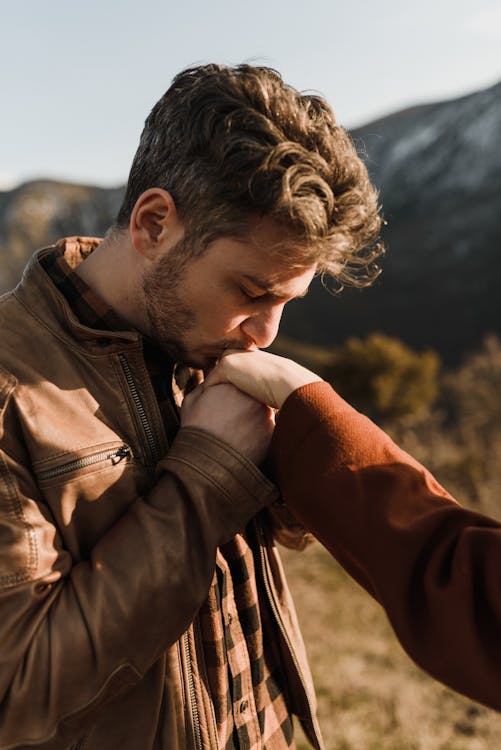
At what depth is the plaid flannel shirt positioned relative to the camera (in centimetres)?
188

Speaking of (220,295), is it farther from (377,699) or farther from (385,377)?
(385,377)

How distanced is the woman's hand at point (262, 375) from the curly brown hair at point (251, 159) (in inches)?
12.9

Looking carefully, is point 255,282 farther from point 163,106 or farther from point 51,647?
point 51,647

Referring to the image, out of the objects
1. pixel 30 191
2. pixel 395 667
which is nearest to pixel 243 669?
pixel 395 667

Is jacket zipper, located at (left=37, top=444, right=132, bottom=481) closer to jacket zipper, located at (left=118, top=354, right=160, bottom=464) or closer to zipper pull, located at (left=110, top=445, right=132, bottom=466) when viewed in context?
zipper pull, located at (left=110, top=445, right=132, bottom=466)

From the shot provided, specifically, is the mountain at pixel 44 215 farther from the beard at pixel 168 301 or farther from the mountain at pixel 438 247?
the beard at pixel 168 301

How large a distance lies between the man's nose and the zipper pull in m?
0.57

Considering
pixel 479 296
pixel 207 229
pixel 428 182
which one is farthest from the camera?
pixel 428 182

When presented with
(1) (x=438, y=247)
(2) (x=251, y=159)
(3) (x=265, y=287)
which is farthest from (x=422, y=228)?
(2) (x=251, y=159)

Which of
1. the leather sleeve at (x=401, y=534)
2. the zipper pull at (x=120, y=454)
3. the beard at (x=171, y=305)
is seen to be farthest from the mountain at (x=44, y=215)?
the leather sleeve at (x=401, y=534)

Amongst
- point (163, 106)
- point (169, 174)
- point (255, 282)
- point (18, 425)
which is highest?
point (163, 106)

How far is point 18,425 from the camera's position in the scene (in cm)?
158

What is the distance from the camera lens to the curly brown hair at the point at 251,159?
1.72 metres

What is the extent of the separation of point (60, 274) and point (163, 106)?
608mm
